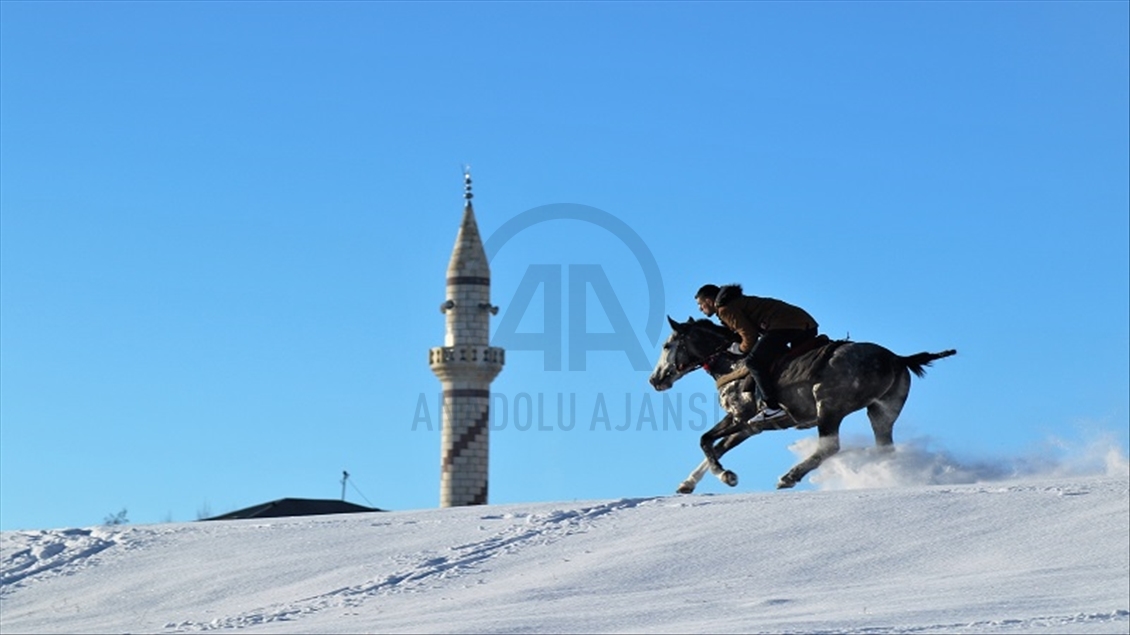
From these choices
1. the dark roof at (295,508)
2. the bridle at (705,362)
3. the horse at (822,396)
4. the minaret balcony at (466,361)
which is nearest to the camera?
the horse at (822,396)

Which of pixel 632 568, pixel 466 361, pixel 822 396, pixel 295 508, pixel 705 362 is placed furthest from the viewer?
pixel 466 361

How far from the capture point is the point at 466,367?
71312mm

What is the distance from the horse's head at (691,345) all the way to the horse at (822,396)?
26 centimetres

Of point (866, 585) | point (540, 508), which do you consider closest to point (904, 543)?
point (866, 585)

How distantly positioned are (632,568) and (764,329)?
5.29 m

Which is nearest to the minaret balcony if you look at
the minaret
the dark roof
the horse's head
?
the minaret

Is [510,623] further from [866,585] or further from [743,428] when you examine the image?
[743,428]

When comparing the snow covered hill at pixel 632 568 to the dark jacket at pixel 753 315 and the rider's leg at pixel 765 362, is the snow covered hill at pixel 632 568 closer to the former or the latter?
the rider's leg at pixel 765 362

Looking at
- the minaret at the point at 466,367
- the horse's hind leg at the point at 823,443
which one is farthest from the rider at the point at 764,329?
the minaret at the point at 466,367

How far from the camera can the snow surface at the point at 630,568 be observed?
43.9 feet

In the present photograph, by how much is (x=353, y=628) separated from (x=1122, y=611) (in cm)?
470

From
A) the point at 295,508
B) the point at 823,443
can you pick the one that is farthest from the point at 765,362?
the point at 295,508

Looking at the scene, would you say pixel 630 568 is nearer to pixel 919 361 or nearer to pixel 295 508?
pixel 919 361

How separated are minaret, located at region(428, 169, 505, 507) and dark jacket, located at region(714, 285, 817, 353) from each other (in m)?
50.6
